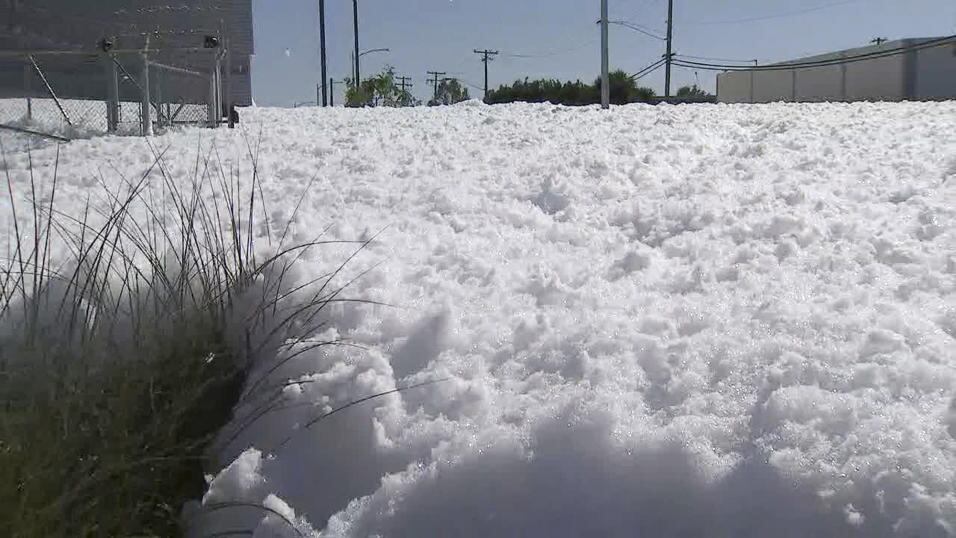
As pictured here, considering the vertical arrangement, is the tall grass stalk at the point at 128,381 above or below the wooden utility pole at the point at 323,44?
below

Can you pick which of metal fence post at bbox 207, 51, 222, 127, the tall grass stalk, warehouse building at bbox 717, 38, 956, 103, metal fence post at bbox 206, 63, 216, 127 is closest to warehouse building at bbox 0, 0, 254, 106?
metal fence post at bbox 207, 51, 222, 127

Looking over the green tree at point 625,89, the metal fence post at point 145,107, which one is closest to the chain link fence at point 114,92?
the metal fence post at point 145,107

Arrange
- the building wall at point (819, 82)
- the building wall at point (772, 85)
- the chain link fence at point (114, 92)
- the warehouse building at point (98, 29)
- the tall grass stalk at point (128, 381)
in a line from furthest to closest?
1. the building wall at point (772, 85)
2. the building wall at point (819, 82)
3. the warehouse building at point (98, 29)
4. the chain link fence at point (114, 92)
5. the tall grass stalk at point (128, 381)

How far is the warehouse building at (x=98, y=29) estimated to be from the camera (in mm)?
15008

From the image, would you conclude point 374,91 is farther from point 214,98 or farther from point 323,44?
point 214,98

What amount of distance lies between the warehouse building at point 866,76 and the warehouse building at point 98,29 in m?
19.8

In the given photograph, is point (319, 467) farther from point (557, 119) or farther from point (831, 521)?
point (557, 119)

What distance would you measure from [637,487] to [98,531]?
4.91 feet

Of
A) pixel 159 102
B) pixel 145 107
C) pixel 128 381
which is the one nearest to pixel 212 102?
pixel 159 102

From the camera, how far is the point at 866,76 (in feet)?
108

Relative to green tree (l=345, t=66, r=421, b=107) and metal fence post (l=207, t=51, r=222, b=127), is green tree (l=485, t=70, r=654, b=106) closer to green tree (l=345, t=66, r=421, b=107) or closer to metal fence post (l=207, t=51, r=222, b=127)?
green tree (l=345, t=66, r=421, b=107)

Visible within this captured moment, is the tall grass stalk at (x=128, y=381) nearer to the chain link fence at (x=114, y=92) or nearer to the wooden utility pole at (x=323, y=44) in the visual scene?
the chain link fence at (x=114, y=92)

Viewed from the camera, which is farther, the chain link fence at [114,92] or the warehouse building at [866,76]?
the warehouse building at [866,76]

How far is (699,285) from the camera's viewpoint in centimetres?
355
